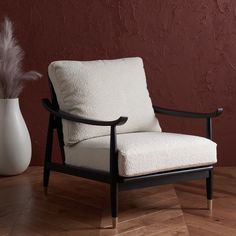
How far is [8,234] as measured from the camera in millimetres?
2855

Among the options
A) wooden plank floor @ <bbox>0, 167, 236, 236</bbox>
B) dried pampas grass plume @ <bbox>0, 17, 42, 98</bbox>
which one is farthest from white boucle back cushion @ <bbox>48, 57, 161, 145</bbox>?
dried pampas grass plume @ <bbox>0, 17, 42, 98</bbox>

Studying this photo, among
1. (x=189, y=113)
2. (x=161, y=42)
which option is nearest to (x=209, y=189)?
(x=189, y=113)

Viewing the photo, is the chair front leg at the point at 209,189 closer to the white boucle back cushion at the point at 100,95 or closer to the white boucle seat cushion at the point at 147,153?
the white boucle seat cushion at the point at 147,153

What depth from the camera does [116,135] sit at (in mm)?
2945

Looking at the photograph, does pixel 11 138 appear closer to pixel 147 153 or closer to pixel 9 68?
pixel 9 68

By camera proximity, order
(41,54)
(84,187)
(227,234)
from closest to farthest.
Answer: (227,234) < (84,187) < (41,54)

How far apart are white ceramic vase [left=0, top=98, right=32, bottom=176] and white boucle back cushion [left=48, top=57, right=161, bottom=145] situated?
0.88 m

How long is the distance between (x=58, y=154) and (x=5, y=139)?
0.54 meters

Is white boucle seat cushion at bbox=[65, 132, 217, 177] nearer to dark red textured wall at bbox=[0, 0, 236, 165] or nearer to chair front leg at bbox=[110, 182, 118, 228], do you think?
chair front leg at bbox=[110, 182, 118, 228]

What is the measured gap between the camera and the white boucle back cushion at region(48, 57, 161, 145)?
327cm

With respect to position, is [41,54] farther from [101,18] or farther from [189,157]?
[189,157]

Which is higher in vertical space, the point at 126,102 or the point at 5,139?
the point at 126,102

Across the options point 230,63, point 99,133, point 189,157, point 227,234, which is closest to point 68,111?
point 99,133

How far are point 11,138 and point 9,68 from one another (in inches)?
21.1
